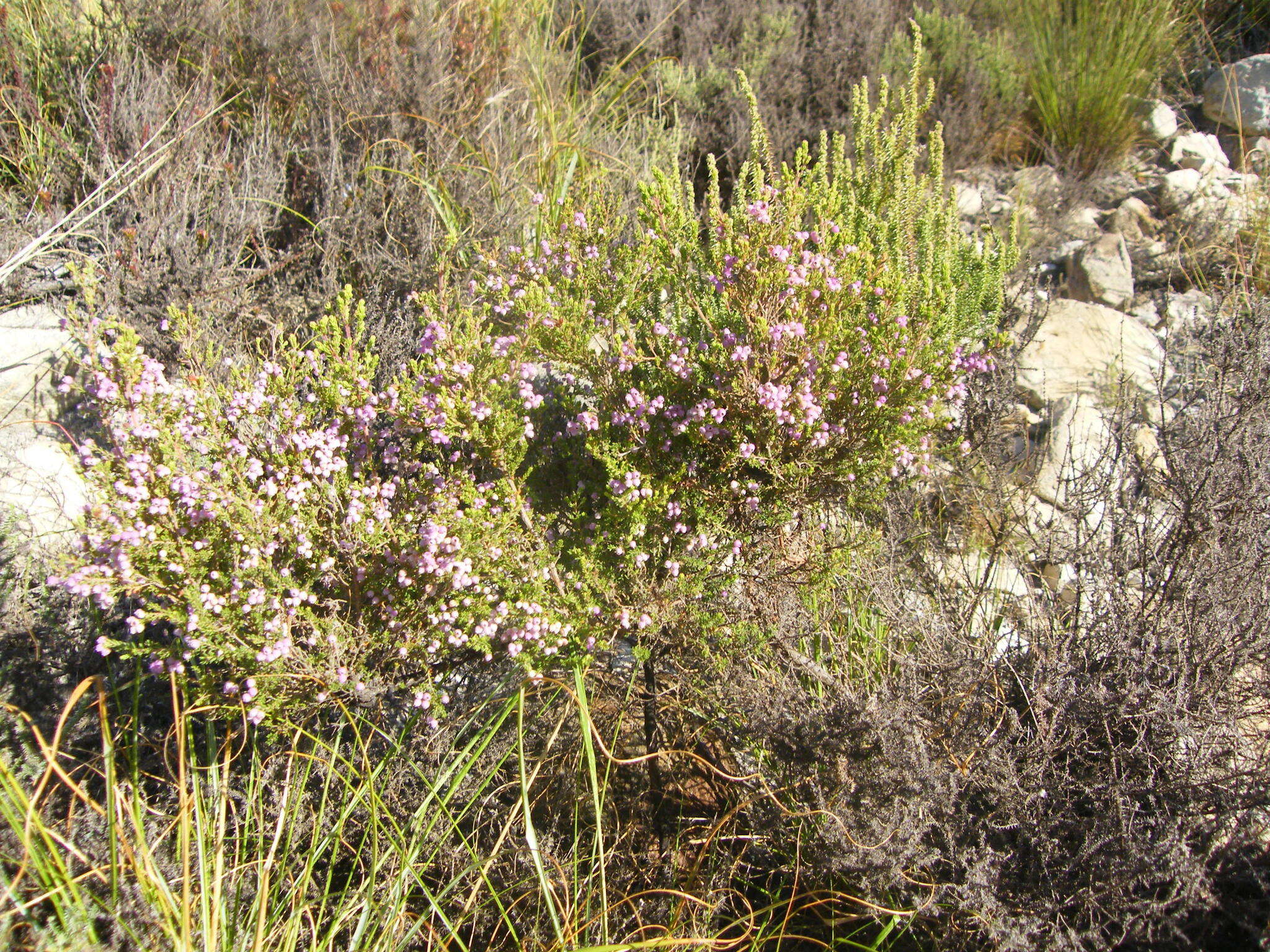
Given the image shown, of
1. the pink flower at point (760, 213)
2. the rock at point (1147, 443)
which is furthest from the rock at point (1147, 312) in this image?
the pink flower at point (760, 213)

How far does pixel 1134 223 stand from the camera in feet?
14.1

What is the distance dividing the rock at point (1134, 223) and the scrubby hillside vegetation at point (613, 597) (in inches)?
51.6

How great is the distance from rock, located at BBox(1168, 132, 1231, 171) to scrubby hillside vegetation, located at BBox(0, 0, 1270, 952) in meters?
2.07

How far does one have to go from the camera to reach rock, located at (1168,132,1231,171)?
4621 mm

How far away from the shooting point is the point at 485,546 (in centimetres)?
203

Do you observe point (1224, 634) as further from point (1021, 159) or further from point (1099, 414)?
point (1021, 159)

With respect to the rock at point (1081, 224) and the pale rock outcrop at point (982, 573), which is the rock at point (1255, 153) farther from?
the pale rock outcrop at point (982, 573)

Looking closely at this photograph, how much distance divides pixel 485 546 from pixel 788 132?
11.5ft

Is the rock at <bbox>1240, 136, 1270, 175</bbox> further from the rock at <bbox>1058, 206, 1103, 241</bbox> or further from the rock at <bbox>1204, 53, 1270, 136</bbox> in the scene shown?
the rock at <bbox>1058, 206, 1103, 241</bbox>

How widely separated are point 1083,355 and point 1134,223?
3.83 feet

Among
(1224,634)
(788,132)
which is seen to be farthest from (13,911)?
(788,132)

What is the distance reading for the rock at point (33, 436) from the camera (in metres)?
2.74

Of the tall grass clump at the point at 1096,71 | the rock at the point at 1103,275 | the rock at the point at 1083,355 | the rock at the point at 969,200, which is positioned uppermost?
the tall grass clump at the point at 1096,71

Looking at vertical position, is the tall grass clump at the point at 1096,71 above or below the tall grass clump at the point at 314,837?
above
